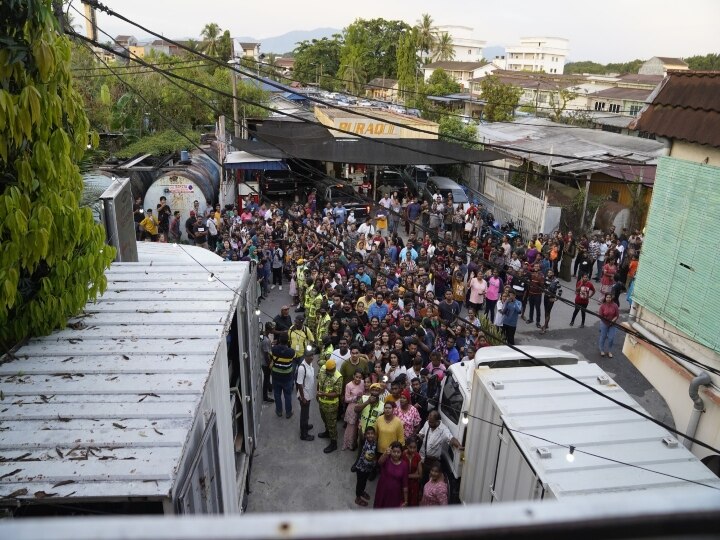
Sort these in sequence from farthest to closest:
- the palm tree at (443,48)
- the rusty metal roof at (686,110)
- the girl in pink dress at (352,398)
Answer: the palm tree at (443,48)
the girl in pink dress at (352,398)
the rusty metal roof at (686,110)

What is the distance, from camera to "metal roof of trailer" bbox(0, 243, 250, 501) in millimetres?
3459

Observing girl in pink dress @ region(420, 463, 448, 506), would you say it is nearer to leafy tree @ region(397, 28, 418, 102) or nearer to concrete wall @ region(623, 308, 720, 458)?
concrete wall @ region(623, 308, 720, 458)

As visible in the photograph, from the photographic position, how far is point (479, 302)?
1291cm

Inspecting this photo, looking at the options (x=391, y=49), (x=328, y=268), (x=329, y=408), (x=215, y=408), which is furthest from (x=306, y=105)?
(x=215, y=408)

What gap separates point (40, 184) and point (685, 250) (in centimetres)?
669

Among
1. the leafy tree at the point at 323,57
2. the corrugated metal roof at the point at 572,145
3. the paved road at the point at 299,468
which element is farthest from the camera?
the leafy tree at the point at 323,57

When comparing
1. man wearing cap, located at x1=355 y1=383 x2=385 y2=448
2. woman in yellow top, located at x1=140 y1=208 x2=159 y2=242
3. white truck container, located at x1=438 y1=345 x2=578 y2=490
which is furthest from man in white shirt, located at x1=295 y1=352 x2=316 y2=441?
woman in yellow top, located at x1=140 y1=208 x2=159 y2=242

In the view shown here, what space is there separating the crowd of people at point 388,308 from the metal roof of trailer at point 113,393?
6.09 feet

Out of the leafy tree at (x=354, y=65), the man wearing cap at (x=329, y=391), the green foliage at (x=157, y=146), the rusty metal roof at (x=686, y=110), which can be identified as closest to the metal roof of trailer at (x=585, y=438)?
the man wearing cap at (x=329, y=391)

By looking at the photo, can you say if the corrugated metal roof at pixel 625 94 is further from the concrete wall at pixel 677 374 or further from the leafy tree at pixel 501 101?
the concrete wall at pixel 677 374

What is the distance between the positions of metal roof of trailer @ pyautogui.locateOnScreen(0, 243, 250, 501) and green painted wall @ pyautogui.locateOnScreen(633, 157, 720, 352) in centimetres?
529

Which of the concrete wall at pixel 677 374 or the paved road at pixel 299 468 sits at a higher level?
the concrete wall at pixel 677 374

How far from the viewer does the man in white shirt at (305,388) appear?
28.5ft

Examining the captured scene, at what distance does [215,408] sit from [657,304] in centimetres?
558
